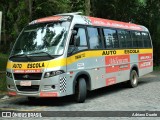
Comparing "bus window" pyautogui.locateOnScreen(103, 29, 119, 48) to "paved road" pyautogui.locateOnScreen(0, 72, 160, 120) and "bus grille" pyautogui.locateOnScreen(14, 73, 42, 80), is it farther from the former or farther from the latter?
"bus grille" pyautogui.locateOnScreen(14, 73, 42, 80)

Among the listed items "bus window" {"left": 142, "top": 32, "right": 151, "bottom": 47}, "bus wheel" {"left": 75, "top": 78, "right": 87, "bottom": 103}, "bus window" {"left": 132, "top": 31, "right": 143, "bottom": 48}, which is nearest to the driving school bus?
"bus wheel" {"left": 75, "top": 78, "right": 87, "bottom": 103}

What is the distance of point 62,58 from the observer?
11.2 metres

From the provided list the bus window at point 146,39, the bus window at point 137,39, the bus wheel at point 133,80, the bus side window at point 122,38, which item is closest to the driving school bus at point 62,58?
the bus side window at point 122,38

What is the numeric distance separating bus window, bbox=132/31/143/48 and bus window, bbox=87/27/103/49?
4.00 m

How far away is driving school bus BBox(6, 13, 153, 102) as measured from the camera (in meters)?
11.1

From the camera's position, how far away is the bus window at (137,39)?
56.8ft

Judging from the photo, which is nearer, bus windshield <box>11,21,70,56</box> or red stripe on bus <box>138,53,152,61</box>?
bus windshield <box>11,21,70,56</box>

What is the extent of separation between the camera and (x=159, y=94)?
563 inches

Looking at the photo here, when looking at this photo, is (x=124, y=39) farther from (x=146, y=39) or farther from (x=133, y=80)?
(x=146, y=39)

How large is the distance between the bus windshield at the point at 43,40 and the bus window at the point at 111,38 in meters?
2.71

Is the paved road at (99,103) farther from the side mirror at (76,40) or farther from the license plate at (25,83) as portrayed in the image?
the side mirror at (76,40)

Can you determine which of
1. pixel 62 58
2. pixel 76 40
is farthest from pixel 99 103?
pixel 76 40

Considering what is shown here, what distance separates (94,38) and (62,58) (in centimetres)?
243

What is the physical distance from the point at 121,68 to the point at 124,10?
579 inches
